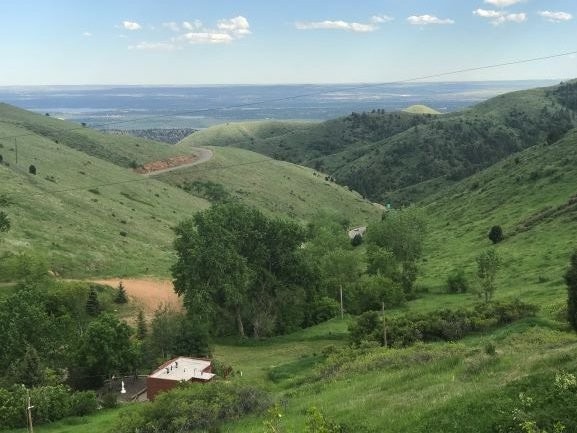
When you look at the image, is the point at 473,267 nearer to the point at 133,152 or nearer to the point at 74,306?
the point at 74,306

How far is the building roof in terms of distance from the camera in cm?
3600

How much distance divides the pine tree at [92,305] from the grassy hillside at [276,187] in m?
78.4

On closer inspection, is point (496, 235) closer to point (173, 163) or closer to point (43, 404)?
point (43, 404)

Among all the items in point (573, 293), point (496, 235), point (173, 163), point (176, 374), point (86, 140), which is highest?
point (86, 140)

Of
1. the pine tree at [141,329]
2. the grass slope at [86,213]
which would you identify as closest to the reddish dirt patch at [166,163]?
the grass slope at [86,213]

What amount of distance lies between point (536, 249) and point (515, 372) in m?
43.5

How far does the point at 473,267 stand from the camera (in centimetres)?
5991

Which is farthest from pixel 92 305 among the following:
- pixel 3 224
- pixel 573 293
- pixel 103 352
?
pixel 573 293

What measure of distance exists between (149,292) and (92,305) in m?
8.73

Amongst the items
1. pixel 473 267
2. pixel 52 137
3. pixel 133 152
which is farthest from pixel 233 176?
pixel 473 267

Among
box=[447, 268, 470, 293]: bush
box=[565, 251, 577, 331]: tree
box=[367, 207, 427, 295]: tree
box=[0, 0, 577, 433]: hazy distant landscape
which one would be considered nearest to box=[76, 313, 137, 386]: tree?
Answer: box=[0, 0, 577, 433]: hazy distant landscape

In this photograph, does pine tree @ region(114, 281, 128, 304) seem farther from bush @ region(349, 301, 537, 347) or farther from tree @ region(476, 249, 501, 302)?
tree @ region(476, 249, 501, 302)

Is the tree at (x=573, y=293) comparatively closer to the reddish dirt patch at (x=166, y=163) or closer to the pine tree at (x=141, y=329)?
the pine tree at (x=141, y=329)

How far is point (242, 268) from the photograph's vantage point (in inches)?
1986
